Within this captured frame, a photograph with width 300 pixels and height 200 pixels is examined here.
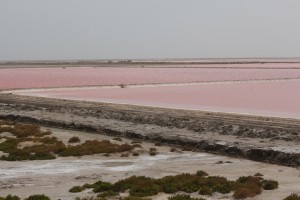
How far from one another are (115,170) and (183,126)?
1172 centimetres

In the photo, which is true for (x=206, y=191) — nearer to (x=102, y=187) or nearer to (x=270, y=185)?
(x=270, y=185)

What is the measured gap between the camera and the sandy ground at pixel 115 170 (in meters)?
18.0

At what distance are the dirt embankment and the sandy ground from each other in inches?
54.0

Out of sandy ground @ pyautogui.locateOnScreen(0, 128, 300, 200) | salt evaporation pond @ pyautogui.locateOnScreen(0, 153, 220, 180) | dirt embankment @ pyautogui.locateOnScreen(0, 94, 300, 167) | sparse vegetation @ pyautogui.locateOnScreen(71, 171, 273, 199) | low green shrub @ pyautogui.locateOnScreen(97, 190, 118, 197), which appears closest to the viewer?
low green shrub @ pyautogui.locateOnScreen(97, 190, 118, 197)

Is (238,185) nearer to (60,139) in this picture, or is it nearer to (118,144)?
(118,144)

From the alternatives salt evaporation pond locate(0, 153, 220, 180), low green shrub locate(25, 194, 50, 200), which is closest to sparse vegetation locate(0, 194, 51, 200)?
low green shrub locate(25, 194, 50, 200)

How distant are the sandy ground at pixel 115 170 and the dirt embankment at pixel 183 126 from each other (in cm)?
137

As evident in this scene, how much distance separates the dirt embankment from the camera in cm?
2528

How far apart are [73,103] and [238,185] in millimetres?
31733

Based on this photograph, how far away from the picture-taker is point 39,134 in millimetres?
32062

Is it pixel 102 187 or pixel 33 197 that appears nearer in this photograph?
pixel 33 197

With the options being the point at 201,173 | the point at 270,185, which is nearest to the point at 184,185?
the point at 201,173

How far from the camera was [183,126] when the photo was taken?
32.9 m

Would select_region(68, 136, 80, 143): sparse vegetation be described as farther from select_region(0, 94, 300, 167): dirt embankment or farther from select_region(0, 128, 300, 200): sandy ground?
select_region(0, 128, 300, 200): sandy ground
